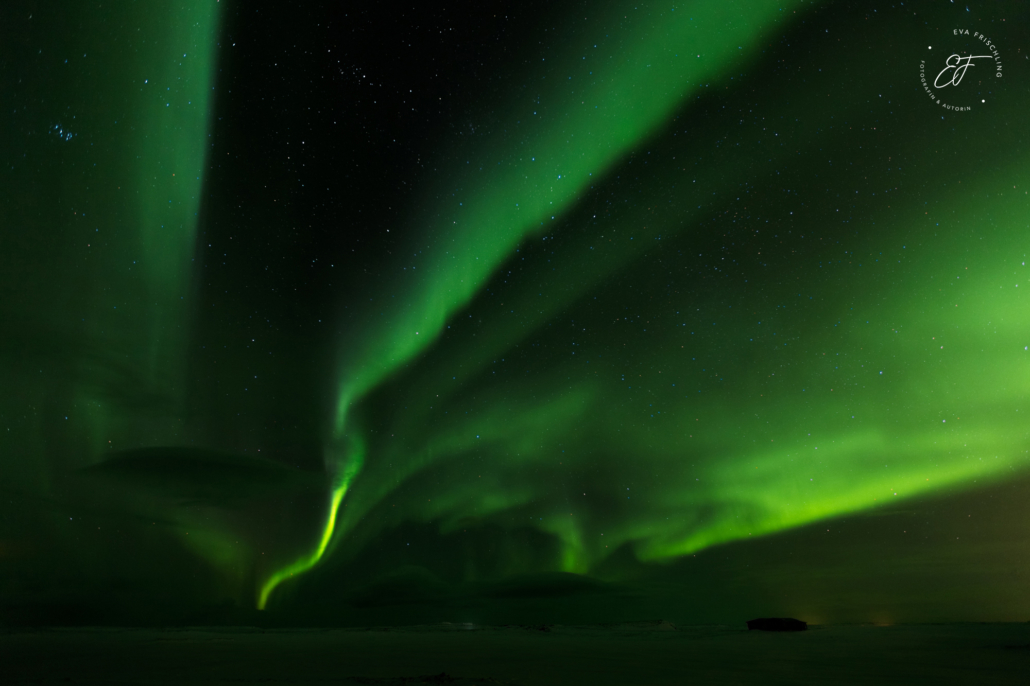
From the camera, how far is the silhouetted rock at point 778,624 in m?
64.9

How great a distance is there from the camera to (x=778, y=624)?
6606cm

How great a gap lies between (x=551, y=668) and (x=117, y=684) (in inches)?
487

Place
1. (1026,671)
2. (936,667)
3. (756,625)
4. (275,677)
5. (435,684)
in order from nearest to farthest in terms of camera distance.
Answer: (435,684)
(275,677)
(1026,671)
(936,667)
(756,625)

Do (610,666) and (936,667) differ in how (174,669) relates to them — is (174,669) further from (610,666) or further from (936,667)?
(936,667)

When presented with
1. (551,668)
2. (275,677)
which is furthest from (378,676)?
(551,668)

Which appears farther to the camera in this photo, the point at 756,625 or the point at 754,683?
the point at 756,625

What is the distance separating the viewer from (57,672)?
1767 centimetres

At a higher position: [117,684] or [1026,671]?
[117,684]

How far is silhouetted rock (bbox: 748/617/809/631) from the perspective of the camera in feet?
213

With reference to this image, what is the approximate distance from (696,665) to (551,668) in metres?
5.54

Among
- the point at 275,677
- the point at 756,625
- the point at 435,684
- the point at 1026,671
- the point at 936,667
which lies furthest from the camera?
the point at 756,625

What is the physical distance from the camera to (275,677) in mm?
16672

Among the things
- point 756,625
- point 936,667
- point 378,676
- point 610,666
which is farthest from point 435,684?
point 756,625

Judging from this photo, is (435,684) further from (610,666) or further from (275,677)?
(610,666)
